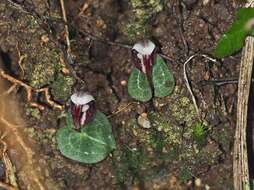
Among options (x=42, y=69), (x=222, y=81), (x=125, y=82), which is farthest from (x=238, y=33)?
(x=42, y=69)

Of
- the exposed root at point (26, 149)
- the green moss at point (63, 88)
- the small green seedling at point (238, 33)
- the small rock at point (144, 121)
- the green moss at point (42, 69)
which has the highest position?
the small green seedling at point (238, 33)

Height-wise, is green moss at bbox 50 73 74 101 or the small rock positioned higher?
green moss at bbox 50 73 74 101

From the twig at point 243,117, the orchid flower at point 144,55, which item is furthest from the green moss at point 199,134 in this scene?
the orchid flower at point 144,55

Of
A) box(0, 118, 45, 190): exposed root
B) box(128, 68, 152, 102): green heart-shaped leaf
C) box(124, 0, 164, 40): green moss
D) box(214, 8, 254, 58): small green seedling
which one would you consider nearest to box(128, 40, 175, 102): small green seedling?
box(128, 68, 152, 102): green heart-shaped leaf

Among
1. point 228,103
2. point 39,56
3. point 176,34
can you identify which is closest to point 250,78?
point 228,103

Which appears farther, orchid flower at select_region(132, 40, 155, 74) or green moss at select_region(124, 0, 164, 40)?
green moss at select_region(124, 0, 164, 40)

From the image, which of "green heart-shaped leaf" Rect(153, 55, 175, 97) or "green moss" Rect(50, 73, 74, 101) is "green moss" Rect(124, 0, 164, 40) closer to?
"green heart-shaped leaf" Rect(153, 55, 175, 97)

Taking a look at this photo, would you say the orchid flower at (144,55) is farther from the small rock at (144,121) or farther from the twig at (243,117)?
the twig at (243,117)
